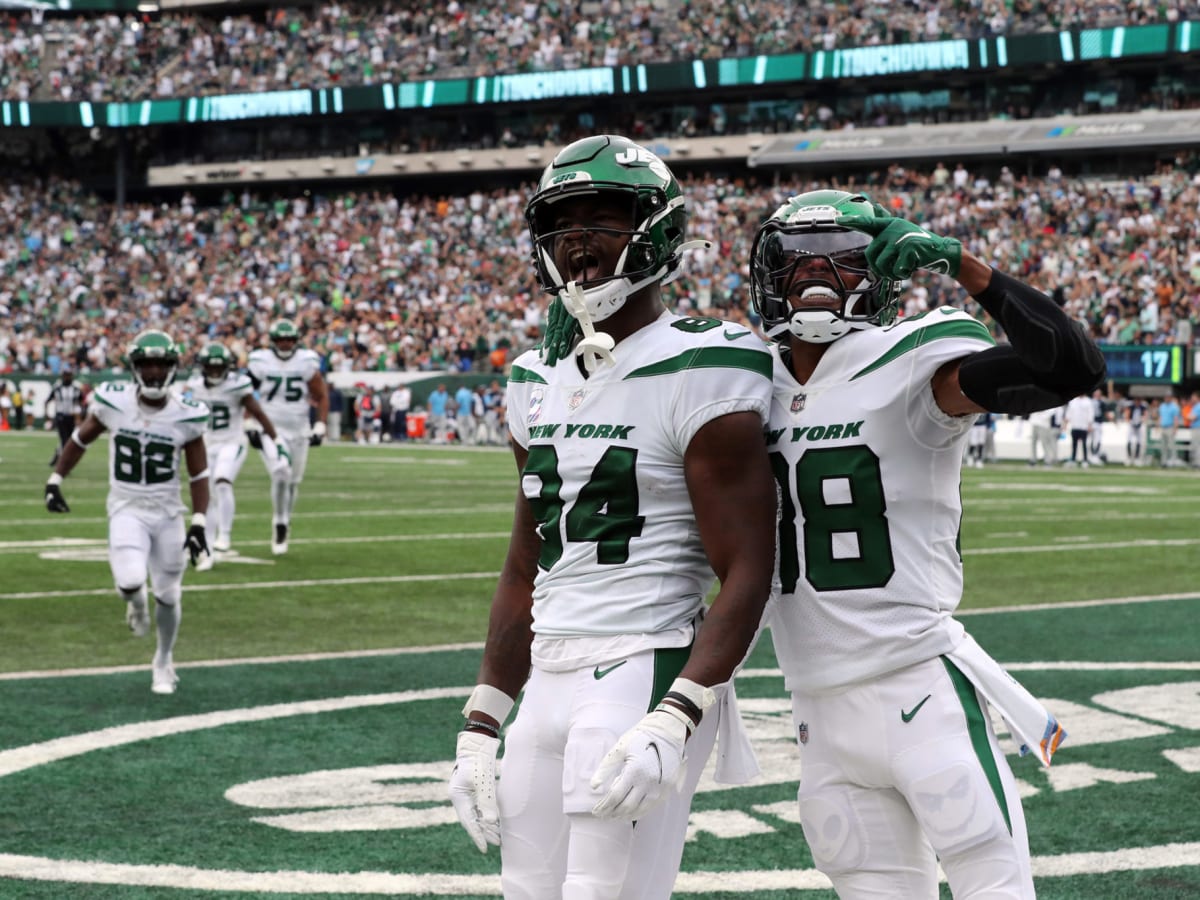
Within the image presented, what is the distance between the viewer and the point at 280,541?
43.4 ft

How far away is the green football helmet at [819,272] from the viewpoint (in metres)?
3.15

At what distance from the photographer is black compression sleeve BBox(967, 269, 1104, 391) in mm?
2793

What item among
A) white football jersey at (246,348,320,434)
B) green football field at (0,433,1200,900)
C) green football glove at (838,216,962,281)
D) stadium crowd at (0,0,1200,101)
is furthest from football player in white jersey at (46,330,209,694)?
stadium crowd at (0,0,1200,101)

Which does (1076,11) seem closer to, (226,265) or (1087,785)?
(226,265)

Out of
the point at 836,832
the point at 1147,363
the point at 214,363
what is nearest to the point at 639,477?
the point at 836,832

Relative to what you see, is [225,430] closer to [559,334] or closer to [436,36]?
[559,334]

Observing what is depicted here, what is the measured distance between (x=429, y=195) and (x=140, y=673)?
131 feet

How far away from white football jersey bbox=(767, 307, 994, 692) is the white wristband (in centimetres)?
58

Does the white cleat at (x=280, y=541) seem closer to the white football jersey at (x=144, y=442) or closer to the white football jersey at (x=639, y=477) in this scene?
the white football jersey at (x=144, y=442)

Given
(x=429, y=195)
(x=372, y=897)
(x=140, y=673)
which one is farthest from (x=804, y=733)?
(x=429, y=195)

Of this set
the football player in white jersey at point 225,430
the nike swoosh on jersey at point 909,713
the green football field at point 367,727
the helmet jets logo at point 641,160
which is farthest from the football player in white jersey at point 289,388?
the nike swoosh on jersey at point 909,713

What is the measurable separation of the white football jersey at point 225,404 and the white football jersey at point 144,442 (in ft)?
14.7

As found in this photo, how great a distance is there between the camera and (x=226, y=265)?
1674 inches

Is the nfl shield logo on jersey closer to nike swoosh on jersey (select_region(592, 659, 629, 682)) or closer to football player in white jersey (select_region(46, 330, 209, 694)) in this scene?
nike swoosh on jersey (select_region(592, 659, 629, 682))
